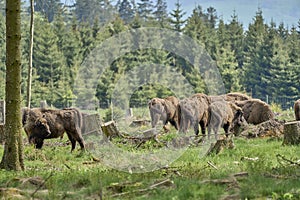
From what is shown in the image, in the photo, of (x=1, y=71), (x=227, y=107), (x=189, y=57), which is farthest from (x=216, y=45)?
(x=227, y=107)

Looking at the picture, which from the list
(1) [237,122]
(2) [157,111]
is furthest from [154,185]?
(2) [157,111]

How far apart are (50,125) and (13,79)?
5.73 m

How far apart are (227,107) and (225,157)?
5694 mm

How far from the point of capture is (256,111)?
22.7 meters

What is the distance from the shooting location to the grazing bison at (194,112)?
19953 millimetres

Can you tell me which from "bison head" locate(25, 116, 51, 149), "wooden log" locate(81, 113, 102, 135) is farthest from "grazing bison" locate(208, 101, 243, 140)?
"bison head" locate(25, 116, 51, 149)

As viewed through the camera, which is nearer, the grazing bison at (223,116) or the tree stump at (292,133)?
the tree stump at (292,133)

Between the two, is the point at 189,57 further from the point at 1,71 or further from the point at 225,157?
the point at 225,157

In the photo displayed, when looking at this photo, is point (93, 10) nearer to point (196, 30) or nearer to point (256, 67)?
point (196, 30)

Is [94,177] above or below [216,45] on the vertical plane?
below

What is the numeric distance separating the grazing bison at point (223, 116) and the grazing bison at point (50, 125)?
5.05 meters

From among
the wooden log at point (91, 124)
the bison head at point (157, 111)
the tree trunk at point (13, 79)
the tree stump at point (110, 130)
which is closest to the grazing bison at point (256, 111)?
the bison head at point (157, 111)

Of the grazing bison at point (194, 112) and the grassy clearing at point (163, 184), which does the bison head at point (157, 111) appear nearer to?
the grazing bison at point (194, 112)

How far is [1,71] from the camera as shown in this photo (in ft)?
157
